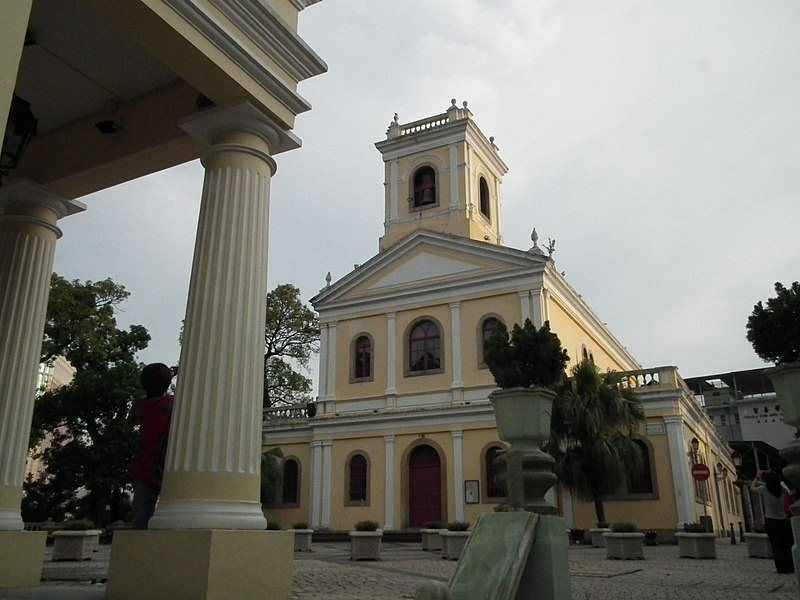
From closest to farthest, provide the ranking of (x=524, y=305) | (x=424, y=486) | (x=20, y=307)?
(x=20, y=307) → (x=524, y=305) → (x=424, y=486)

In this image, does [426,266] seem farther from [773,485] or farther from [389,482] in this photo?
[773,485]

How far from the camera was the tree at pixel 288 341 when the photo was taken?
108ft

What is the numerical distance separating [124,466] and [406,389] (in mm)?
9741

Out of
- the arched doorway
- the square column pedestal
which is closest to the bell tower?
the arched doorway

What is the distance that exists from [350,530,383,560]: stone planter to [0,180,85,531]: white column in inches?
338

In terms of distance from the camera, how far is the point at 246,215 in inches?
210

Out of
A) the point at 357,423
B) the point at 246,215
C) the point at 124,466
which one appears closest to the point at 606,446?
the point at 357,423

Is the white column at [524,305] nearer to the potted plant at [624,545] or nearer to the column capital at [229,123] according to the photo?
the potted plant at [624,545]

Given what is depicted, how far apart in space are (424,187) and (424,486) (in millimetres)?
12014

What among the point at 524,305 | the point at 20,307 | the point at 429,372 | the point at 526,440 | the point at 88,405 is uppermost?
the point at 524,305

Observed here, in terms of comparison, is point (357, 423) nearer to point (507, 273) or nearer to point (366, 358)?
point (366, 358)

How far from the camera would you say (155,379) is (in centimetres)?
539

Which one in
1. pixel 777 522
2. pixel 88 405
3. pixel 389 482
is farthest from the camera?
pixel 389 482

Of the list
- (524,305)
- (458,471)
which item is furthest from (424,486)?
(524,305)
